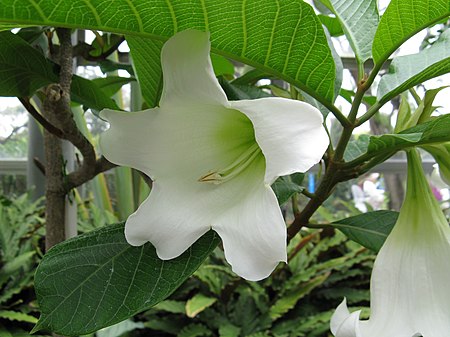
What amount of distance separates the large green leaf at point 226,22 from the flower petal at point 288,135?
0.16ft

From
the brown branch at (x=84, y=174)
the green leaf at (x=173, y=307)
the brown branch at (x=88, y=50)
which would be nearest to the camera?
the brown branch at (x=84, y=174)

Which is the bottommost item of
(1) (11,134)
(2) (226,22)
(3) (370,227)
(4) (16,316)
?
(4) (16,316)

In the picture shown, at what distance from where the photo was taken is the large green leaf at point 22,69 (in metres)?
0.42

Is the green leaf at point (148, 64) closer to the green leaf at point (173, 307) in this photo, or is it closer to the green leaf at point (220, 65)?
the green leaf at point (220, 65)

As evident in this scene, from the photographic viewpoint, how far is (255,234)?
0.26 m

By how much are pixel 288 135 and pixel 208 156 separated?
109 mm

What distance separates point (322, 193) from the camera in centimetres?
40

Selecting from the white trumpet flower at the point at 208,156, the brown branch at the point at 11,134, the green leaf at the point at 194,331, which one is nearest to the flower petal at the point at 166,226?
the white trumpet flower at the point at 208,156

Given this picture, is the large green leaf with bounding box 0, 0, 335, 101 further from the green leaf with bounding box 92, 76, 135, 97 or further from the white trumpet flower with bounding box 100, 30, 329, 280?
the green leaf with bounding box 92, 76, 135, 97

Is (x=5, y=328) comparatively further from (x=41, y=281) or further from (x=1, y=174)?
(x=41, y=281)

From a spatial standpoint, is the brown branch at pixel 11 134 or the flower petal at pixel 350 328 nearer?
the flower petal at pixel 350 328

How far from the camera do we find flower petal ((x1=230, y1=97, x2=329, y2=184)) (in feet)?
0.79

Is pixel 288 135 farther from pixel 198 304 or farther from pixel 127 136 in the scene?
pixel 198 304

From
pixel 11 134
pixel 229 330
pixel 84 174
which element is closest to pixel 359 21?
pixel 84 174
